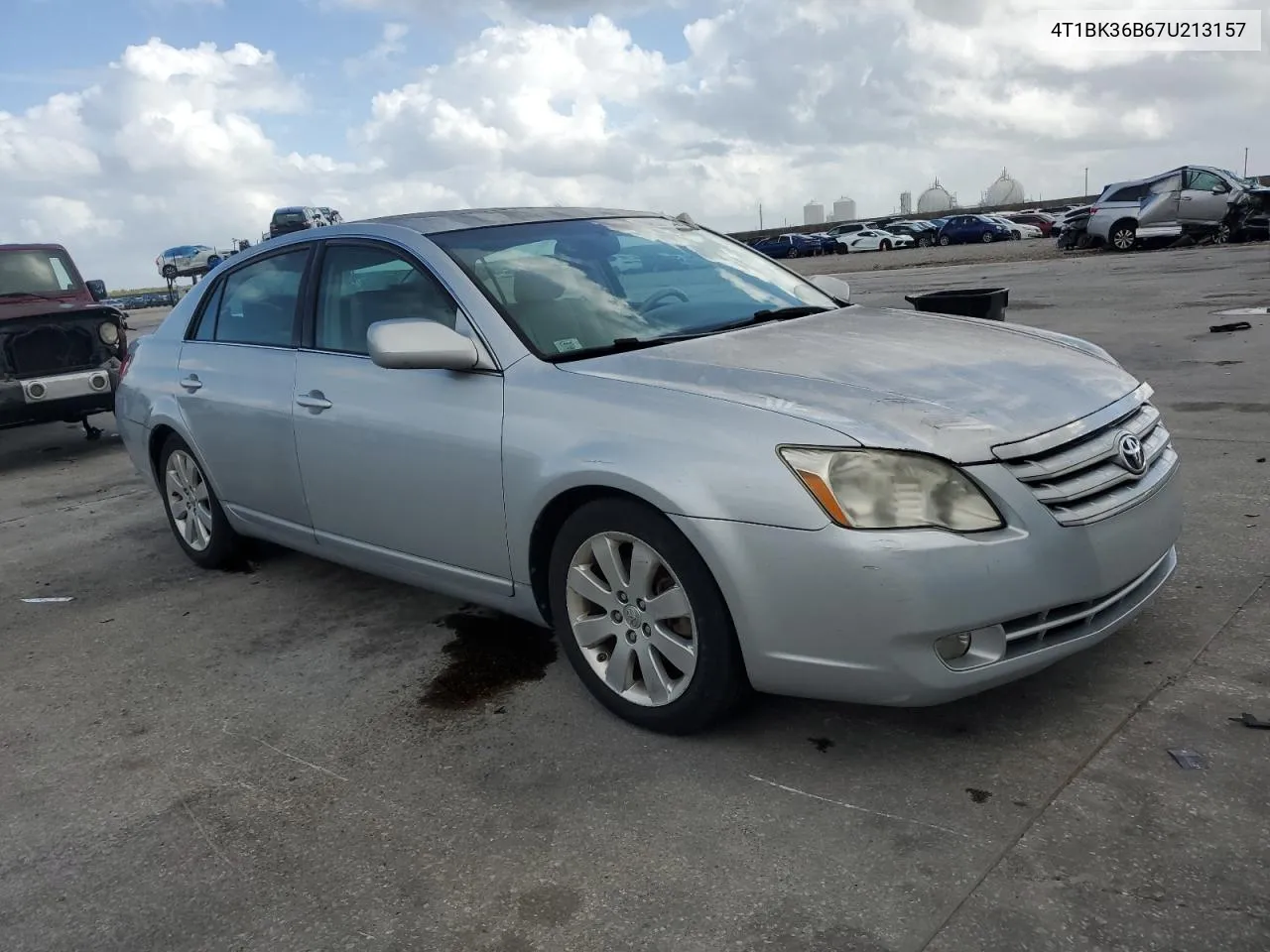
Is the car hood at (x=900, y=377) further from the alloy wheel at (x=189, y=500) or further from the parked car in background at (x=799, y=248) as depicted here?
the parked car in background at (x=799, y=248)

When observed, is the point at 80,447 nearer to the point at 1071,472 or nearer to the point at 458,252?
the point at 458,252

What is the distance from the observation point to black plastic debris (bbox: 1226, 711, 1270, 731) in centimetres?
290

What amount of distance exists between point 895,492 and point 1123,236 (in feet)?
79.6

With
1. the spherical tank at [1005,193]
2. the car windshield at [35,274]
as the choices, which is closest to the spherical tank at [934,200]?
the spherical tank at [1005,193]

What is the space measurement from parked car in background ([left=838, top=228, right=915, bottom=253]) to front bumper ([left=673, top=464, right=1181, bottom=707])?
47.4 metres

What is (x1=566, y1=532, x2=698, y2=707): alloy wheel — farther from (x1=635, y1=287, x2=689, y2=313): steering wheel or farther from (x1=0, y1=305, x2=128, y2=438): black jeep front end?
(x1=0, y1=305, x2=128, y2=438): black jeep front end

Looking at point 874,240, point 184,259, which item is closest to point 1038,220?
point 874,240

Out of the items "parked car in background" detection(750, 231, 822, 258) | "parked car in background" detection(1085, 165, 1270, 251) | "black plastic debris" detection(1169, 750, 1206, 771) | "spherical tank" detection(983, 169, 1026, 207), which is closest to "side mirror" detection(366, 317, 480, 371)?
"black plastic debris" detection(1169, 750, 1206, 771)

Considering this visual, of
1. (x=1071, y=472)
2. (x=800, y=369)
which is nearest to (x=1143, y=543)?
(x=1071, y=472)

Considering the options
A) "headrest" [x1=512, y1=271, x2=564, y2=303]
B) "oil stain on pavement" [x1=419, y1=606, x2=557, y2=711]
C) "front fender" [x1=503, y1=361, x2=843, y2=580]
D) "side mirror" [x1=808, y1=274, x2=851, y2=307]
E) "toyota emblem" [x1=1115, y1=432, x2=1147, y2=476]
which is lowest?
"oil stain on pavement" [x1=419, y1=606, x2=557, y2=711]

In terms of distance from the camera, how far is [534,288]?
3805 millimetres

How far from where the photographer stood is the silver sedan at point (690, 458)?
2.74 metres

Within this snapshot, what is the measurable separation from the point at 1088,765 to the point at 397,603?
2.82 meters

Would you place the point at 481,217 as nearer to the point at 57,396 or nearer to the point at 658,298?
the point at 658,298
